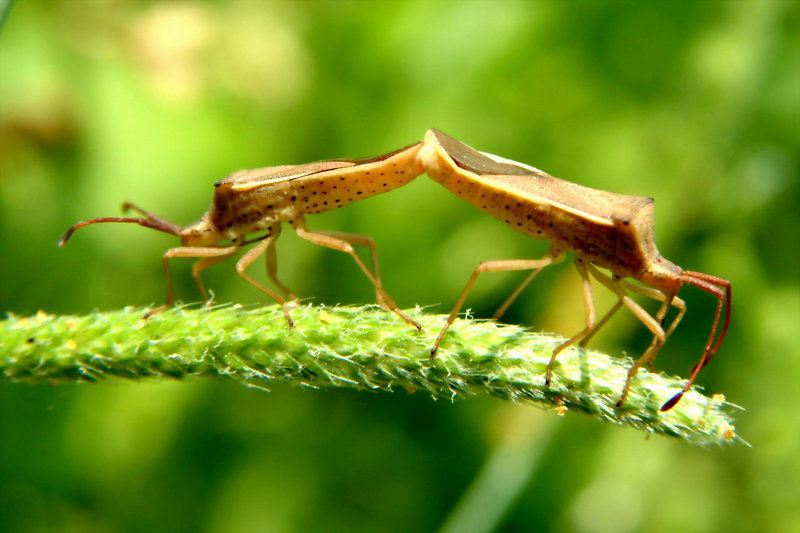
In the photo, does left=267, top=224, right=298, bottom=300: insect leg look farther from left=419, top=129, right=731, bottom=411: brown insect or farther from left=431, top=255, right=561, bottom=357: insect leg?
left=431, top=255, right=561, bottom=357: insect leg

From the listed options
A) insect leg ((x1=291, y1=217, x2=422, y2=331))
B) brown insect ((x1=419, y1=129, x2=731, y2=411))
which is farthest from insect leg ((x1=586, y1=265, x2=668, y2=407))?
insect leg ((x1=291, y1=217, x2=422, y2=331))

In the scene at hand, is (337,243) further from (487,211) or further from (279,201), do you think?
(487,211)

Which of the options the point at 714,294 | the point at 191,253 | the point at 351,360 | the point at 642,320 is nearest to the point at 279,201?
the point at 191,253

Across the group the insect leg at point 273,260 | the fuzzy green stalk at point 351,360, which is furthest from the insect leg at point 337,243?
the fuzzy green stalk at point 351,360

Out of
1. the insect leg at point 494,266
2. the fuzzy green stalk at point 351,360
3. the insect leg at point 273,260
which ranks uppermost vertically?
the insect leg at point 494,266

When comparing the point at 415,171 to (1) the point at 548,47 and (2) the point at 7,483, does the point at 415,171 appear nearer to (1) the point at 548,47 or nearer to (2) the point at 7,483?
(1) the point at 548,47

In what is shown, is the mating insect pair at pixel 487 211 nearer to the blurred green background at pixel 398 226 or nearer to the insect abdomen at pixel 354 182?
the insect abdomen at pixel 354 182
